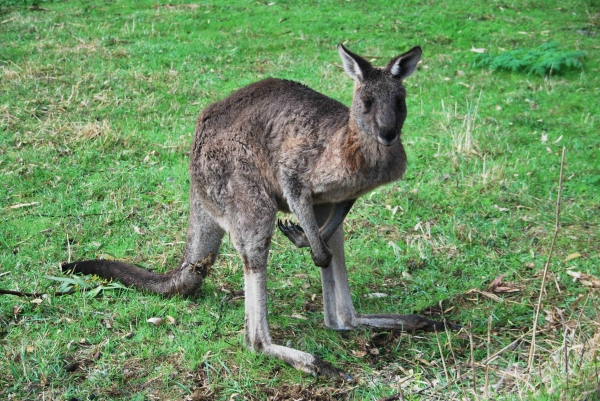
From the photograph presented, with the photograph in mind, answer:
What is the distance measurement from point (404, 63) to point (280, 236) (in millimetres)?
2021

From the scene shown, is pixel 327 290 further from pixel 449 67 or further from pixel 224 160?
pixel 449 67

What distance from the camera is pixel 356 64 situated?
383cm

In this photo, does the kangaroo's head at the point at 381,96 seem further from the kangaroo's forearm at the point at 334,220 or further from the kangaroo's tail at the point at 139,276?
the kangaroo's tail at the point at 139,276

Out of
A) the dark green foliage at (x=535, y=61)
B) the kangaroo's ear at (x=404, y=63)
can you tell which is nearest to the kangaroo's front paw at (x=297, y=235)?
the kangaroo's ear at (x=404, y=63)

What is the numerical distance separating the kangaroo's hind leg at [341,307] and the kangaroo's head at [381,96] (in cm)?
80

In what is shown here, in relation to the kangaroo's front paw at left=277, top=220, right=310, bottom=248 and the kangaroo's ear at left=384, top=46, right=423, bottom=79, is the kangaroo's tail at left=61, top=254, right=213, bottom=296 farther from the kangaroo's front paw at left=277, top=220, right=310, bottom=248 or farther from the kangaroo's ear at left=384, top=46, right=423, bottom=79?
the kangaroo's ear at left=384, top=46, right=423, bottom=79

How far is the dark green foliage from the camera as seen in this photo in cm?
810

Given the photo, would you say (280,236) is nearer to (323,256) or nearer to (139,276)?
(139,276)

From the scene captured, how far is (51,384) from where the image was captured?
362 centimetres

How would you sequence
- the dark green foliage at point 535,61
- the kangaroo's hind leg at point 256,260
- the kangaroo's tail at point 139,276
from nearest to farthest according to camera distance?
the kangaroo's hind leg at point 256,260 < the kangaroo's tail at point 139,276 < the dark green foliage at point 535,61

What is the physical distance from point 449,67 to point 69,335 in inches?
226

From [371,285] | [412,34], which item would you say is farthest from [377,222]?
[412,34]

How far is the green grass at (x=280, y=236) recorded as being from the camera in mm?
3775

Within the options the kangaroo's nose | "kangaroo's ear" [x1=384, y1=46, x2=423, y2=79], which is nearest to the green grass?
the kangaroo's nose
